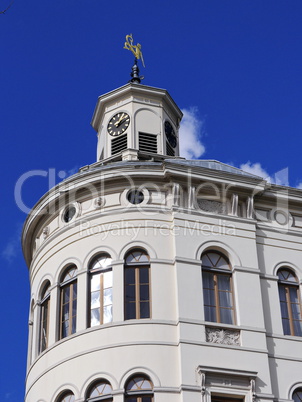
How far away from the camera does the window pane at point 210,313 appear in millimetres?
29106

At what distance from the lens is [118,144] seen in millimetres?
37438

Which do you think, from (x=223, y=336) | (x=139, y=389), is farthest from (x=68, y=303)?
(x=223, y=336)

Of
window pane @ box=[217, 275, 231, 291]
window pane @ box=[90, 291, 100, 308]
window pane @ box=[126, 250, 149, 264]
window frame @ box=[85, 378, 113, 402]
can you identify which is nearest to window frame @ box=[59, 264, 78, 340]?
window pane @ box=[90, 291, 100, 308]

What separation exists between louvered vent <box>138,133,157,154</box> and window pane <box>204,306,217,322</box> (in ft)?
31.6

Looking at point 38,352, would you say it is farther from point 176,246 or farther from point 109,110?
point 109,110

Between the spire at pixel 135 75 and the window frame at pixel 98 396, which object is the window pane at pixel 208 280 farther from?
the spire at pixel 135 75

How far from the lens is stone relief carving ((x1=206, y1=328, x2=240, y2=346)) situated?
93.1 ft

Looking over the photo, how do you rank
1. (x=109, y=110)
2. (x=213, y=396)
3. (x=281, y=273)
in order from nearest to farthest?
(x=213, y=396) → (x=281, y=273) → (x=109, y=110)

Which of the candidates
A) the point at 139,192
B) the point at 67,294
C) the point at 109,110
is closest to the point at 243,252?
the point at 139,192

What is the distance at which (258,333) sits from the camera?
29.0 meters

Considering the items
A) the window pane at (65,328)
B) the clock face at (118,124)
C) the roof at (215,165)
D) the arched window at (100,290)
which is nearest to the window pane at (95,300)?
the arched window at (100,290)

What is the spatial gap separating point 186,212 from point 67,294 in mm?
5119

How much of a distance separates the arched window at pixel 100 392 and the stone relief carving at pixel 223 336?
3597mm

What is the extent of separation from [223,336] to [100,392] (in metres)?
4.43
